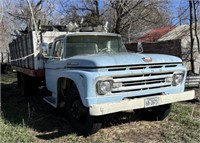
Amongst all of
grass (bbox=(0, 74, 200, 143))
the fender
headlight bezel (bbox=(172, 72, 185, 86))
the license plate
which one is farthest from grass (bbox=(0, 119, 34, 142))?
headlight bezel (bbox=(172, 72, 185, 86))

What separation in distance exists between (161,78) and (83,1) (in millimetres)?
15970

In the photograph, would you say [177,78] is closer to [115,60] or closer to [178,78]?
[178,78]

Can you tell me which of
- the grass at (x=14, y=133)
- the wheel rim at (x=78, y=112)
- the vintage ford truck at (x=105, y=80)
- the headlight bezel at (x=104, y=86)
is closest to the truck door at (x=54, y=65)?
the vintage ford truck at (x=105, y=80)

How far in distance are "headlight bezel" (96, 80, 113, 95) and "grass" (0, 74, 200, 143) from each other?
0.92m

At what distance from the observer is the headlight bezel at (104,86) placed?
220 inches

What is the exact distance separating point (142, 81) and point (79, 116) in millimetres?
1370

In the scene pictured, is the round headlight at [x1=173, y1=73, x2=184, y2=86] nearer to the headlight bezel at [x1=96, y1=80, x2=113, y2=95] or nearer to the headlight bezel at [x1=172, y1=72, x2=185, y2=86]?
the headlight bezel at [x1=172, y1=72, x2=185, y2=86]

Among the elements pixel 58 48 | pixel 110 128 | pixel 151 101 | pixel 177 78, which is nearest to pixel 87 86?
pixel 151 101

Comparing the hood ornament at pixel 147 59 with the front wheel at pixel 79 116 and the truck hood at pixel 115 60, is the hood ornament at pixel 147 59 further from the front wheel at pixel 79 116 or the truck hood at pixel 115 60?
the front wheel at pixel 79 116

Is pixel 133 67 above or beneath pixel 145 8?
beneath

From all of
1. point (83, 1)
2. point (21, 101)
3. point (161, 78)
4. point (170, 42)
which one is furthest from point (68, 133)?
point (83, 1)

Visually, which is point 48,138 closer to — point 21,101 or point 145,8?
point 21,101

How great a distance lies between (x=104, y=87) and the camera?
18.5ft

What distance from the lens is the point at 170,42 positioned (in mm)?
15484
